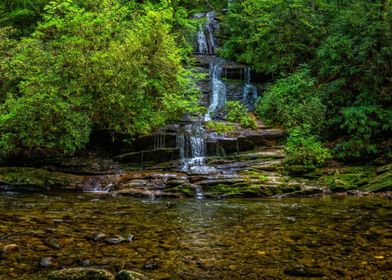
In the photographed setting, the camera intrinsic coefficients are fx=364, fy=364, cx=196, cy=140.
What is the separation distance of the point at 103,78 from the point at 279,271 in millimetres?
11339

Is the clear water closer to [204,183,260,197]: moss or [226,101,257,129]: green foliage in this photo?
[204,183,260,197]: moss

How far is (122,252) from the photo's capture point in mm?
6172

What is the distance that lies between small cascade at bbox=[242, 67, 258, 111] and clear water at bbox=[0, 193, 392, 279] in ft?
37.9

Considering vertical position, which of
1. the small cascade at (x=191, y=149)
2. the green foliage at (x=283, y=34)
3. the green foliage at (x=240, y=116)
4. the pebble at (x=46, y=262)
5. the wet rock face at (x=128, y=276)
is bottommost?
the pebble at (x=46, y=262)

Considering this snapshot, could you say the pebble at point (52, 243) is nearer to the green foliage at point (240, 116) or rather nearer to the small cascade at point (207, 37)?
the green foliage at point (240, 116)

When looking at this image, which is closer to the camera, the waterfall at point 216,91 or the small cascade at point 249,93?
the waterfall at point 216,91

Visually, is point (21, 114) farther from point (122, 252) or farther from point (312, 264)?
point (312, 264)

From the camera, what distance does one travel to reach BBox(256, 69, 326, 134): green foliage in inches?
649

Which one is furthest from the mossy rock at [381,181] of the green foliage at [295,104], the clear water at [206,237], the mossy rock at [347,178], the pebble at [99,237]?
the pebble at [99,237]

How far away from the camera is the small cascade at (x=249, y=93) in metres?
22.1

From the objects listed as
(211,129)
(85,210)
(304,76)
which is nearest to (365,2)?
(304,76)

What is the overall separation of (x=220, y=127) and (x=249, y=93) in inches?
242

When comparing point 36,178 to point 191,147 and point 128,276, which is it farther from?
point 128,276

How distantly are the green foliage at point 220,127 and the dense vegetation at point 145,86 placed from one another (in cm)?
104
